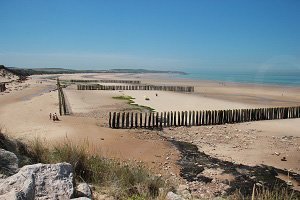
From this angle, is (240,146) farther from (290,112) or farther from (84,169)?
(290,112)

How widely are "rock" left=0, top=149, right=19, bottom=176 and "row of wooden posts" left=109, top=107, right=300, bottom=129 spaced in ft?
42.1

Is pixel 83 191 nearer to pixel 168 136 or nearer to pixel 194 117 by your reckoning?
pixel 168 136

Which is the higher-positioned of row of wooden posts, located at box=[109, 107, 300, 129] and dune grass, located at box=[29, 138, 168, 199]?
dune grass, located at box=[29, 138, 168, 199]

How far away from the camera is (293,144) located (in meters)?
16.5

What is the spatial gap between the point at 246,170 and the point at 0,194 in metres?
9.80

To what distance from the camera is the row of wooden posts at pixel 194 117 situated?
1988 cm

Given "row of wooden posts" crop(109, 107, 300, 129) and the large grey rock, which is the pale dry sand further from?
the large grey rock

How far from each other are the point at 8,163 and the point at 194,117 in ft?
53.6

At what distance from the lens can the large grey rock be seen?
4233 mm

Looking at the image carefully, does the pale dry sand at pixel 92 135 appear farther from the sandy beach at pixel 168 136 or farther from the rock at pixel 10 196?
the rock at pixel 10 196

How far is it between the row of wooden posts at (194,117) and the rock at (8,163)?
42.1 feet

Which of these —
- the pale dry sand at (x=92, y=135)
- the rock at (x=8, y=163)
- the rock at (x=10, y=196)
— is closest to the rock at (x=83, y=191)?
the rock at (x=8, y=163)

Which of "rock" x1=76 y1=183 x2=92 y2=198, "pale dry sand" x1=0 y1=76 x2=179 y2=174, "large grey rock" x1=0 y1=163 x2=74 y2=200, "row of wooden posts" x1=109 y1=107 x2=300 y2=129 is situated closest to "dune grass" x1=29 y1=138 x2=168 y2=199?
"rock" x1=76 y1=183 x2=92 y2=198

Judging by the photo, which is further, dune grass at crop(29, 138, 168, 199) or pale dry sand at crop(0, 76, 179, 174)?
pale dry sand at crop(0, 76, 179, 174)
